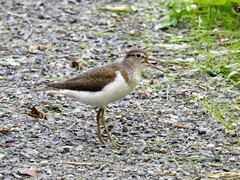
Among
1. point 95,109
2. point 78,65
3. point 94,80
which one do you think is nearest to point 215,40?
point 78,65

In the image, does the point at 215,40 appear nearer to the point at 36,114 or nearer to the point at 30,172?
the point at 36,114

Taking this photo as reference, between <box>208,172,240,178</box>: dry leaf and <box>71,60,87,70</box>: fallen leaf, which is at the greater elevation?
<box>208,172,240,178</box>: dry leaf

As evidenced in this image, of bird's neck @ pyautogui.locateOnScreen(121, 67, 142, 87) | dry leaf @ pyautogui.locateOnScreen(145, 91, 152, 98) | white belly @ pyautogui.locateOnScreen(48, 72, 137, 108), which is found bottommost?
dry leaf @ pyautogui.locateOnScreen(145, 91, 152, 98)

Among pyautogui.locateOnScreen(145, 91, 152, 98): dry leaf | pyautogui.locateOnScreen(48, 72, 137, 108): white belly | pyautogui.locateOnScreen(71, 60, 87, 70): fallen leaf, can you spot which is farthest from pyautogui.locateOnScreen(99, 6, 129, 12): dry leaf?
pyautogui.locateOnScreen(48, 72, 137, 108): white belly

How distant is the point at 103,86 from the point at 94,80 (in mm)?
155

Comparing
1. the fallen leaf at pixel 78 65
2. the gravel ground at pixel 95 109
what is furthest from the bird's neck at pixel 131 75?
the fallen leaf at pixel 78 65

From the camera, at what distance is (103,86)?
26.3ft

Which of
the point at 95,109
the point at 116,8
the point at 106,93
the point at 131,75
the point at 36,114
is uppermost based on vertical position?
the point at 131,75

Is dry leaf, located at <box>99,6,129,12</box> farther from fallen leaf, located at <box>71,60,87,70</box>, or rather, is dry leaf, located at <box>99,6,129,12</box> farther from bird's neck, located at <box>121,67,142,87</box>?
bird's neck, located at <box>121,67,142,87</box>

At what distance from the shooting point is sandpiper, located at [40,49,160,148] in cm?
798

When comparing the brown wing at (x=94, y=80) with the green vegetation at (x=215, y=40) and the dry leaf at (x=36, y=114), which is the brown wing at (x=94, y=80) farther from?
the green vegetation at (x=215, y=40)

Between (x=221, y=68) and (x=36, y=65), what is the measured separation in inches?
103

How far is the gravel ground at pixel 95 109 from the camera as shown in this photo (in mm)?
7457

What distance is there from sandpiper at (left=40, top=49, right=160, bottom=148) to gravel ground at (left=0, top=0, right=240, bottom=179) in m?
0.48
